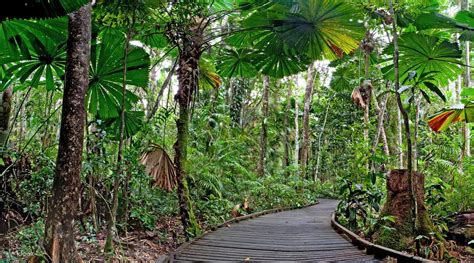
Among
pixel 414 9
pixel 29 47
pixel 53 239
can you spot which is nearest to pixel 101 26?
pixel 29 47

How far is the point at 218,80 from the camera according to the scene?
7.68m

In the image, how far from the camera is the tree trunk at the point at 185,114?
5.54 meters

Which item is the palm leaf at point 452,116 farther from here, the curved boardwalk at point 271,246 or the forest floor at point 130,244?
the forest floor at point 130,244

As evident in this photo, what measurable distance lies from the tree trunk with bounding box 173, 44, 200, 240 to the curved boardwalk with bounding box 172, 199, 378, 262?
1.19 ft

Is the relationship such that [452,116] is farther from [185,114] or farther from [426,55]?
[185,114]

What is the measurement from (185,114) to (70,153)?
8.70 feet

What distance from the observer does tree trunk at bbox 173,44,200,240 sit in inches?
218

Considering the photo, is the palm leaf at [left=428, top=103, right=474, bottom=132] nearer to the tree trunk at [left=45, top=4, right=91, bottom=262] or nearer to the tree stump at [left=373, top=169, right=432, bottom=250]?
the tree stump at [left=373, top=169, right=432, bottom=250]

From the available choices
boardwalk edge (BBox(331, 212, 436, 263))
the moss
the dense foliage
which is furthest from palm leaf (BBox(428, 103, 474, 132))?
boardwalk edge (BBox(331, 212, 436, 263))

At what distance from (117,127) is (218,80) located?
250 cm

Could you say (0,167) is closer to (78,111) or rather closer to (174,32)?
(78,111)

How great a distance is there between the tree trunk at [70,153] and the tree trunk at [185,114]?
2.15 m

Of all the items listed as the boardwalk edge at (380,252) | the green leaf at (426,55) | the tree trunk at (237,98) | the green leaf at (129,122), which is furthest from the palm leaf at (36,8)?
the tree trunk at (237,98)

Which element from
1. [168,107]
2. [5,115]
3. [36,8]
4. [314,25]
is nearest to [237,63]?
[168,107]
